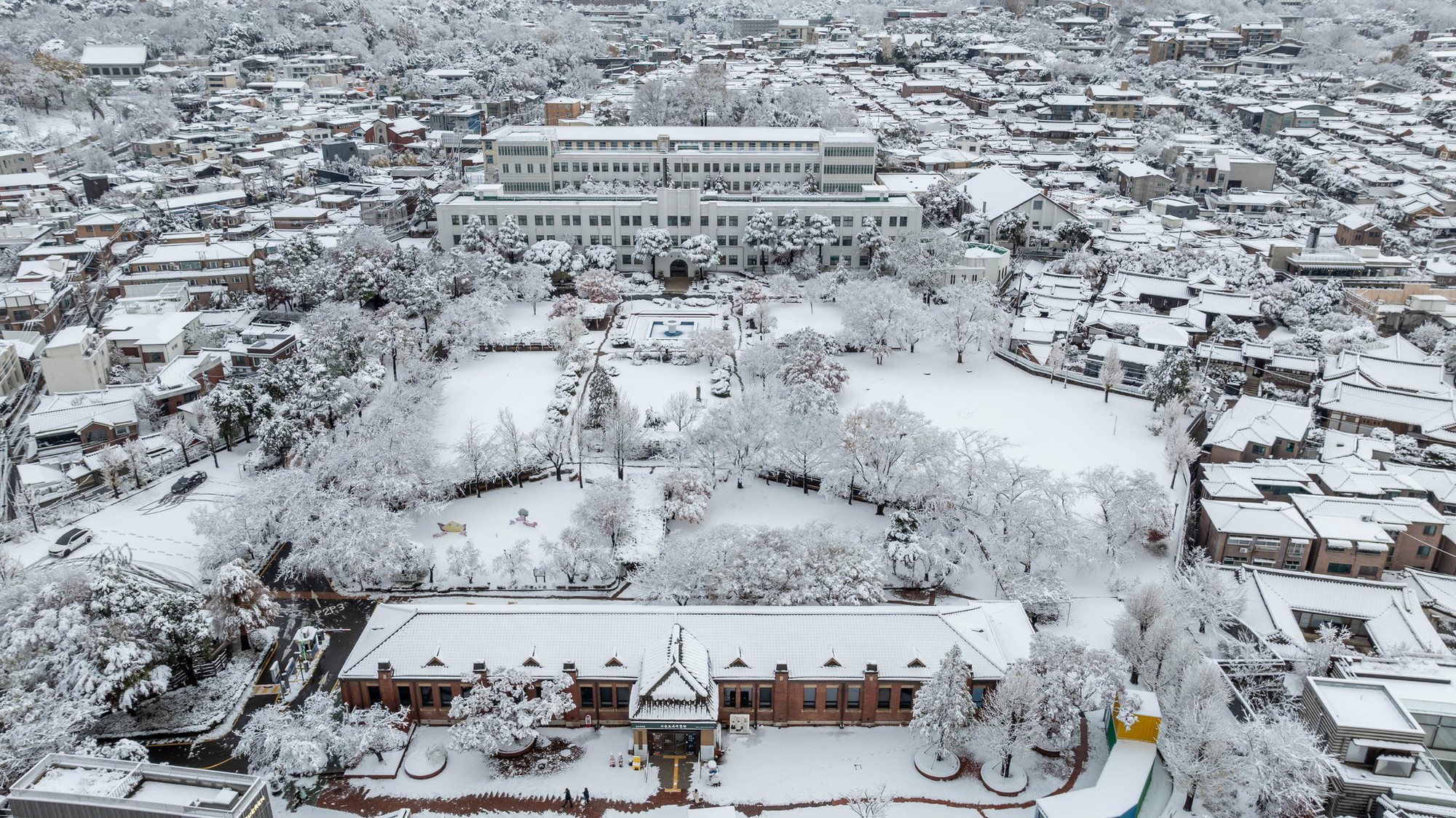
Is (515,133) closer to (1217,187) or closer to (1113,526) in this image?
(1113,526)

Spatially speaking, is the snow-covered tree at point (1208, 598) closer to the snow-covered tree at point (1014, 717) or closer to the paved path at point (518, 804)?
the snow-covered tree at point (1014, 717)

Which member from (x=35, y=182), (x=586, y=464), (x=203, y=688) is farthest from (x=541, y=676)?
(x=35, y=182)

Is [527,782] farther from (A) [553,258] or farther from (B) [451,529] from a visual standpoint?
(A) [553,258]

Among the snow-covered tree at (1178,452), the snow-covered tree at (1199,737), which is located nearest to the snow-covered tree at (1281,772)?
the snow-covered tree at (1199,737)

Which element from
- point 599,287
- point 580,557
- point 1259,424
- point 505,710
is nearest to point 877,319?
point 599,287

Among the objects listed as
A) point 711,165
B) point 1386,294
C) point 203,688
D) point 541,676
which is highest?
point 711,165

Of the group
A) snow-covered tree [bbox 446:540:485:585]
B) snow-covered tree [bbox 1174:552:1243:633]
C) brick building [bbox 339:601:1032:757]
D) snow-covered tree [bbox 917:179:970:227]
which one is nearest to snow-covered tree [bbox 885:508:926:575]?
brick building [bbox 339:601:1032:757]
